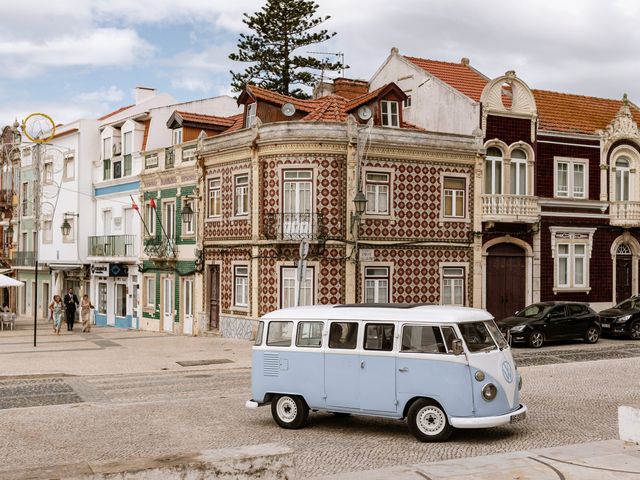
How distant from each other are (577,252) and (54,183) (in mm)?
26026

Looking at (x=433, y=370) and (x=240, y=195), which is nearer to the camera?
(x=433, y=370)

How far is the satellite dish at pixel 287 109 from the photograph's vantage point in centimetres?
2921

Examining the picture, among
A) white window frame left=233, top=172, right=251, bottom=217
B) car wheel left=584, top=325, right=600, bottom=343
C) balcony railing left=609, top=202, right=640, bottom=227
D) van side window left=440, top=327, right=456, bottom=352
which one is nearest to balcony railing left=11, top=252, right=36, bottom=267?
white window frame left=233, top=172, right=251, bottom=217

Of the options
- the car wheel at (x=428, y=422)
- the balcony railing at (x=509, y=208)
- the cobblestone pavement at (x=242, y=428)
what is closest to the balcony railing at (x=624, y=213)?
the balcony railing at (x=509, y=208)

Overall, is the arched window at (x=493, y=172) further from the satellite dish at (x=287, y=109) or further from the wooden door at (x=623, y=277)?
the satellite dish at (x=287, y=109)

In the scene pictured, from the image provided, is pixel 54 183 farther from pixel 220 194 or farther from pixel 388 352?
pixel 388 352

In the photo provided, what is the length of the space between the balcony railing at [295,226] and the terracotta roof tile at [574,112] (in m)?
10.1

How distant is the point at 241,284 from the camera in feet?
97.0

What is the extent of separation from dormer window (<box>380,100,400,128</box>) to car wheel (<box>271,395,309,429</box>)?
17.9 metres

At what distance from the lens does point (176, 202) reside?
3338cm

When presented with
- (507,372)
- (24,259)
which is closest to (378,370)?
(507,372)

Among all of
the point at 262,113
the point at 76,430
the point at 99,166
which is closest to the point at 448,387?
the point at 76,430

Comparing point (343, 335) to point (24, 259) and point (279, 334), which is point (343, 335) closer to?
point (279, 334)

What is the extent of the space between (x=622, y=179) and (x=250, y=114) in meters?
15.2
